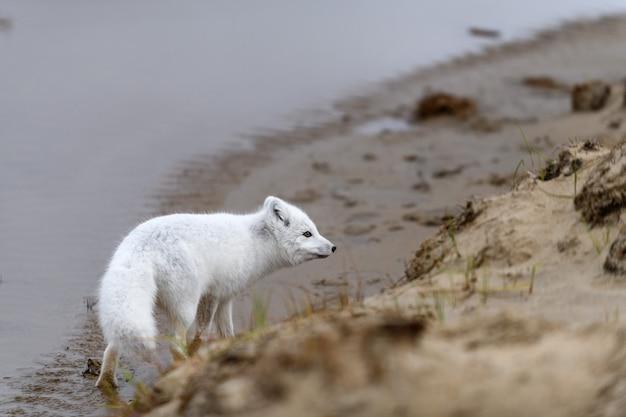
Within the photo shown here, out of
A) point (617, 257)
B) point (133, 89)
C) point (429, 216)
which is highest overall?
point (133, 89)

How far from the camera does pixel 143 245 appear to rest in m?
6.36

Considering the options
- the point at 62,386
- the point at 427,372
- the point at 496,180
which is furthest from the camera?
the point at 496,180

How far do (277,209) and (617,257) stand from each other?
2813 millimetres

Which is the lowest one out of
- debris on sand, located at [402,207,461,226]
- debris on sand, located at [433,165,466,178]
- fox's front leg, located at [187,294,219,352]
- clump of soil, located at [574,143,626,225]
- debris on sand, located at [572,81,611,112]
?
fox's front leg, located at [187,294,219,352]

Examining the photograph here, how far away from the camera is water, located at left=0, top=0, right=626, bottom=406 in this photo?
8.98m

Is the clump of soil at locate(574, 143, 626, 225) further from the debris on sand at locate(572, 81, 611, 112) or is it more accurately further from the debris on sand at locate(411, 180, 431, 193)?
the debris on sand at locate(572, 81, 611, 112)

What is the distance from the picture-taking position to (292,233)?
296 inches

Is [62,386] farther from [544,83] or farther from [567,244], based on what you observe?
[544,83]

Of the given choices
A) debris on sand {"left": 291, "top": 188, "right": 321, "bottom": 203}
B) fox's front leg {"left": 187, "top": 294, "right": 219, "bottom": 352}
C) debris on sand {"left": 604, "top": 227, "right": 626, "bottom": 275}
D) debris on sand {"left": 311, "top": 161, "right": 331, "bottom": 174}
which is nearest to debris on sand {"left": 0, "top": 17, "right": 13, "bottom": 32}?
debris on sand {"left": 311, "top": 161, "right": 331, "bottom": 174}

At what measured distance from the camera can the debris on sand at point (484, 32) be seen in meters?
18.4

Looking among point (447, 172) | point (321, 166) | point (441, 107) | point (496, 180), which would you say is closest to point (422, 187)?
point (447, 172)

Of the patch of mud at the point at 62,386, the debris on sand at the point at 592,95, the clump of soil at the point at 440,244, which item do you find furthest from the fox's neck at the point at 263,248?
the debris on sand at the point at 592,95

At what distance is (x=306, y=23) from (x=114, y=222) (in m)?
8.66

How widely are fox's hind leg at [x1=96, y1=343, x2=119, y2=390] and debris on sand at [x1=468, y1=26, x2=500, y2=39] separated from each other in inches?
510
